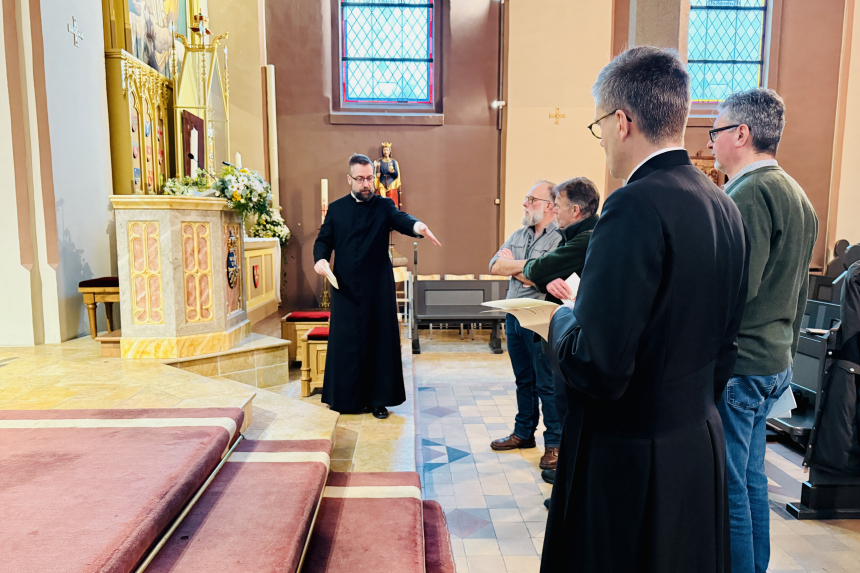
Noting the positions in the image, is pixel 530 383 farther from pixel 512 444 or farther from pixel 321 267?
pixel 321 267

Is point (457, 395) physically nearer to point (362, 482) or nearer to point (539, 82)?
point (362, 482)

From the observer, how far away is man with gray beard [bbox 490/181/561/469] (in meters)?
3.53

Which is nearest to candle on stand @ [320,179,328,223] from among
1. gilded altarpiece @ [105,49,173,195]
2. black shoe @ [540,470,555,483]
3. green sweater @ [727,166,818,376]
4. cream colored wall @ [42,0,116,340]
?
gilded altarpiece @ [105,49,173,195]

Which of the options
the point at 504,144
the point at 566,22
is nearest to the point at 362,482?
the point at 504,144

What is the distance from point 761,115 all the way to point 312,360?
3821 millimetres

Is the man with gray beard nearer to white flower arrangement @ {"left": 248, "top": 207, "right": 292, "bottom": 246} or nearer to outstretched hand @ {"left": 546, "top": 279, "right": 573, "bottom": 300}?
outstretched hand @ {"left": 546, "top": 279, "right": 573, "bottom": 300}

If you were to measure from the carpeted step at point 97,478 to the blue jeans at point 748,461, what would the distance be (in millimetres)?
1879

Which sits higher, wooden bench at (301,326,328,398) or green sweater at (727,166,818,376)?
green sweater at (727,166,818,376)

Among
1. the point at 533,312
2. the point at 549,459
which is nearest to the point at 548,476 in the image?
the point at 549,459

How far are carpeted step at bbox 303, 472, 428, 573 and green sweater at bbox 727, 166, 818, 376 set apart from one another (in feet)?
4.73

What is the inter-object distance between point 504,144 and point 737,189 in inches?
300

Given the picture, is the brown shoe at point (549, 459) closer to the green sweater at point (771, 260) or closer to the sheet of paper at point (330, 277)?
the sheet of paper at point (330, 277)

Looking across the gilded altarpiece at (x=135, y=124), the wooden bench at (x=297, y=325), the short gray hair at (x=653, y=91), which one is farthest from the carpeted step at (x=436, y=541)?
the gilded altarpiece at (x=135, y=124)

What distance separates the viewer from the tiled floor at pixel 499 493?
9.07ft
